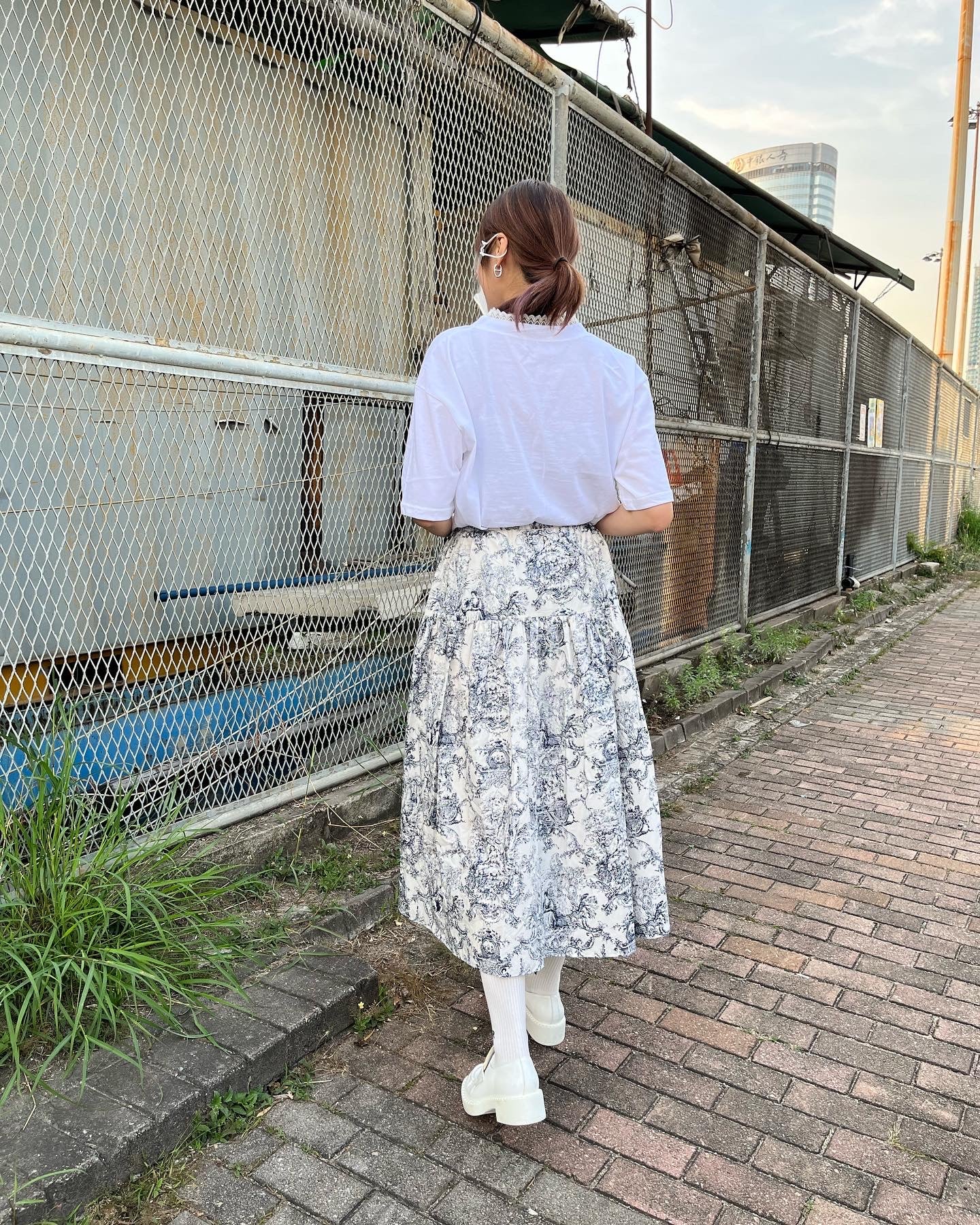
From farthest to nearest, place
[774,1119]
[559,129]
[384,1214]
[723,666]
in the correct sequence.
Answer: [723,666], [559,129], [774,1119], [384,1214]

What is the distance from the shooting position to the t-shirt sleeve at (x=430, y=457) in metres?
1.92

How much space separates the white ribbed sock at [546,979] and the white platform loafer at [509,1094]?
0.26 m

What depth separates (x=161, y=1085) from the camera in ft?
6.28

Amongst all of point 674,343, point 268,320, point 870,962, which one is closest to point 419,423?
point 268,320

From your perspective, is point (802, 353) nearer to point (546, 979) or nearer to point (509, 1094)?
point (546, 979)

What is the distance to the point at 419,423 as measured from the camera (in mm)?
1926

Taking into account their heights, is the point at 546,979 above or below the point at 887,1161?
above

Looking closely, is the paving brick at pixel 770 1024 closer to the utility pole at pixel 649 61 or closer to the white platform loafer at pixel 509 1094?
the white platform loafer at pixel 509 1094

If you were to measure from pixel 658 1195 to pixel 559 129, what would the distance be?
12.3 ft

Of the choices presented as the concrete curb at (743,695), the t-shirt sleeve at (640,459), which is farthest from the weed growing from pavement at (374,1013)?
the concrete curb at (743,695)

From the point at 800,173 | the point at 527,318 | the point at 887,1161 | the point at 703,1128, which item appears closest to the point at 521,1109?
the point at 703,1128

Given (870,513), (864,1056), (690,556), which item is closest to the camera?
(864,1056)

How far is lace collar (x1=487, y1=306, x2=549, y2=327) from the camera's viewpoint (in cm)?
197

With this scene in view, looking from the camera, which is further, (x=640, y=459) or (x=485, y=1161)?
(x=640, y=459)
